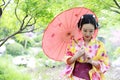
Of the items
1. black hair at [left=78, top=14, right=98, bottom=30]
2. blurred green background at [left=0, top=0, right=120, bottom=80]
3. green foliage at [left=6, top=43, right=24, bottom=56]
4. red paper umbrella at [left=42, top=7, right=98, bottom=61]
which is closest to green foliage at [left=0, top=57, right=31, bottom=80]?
blurred green background at [left=0, top=0, right=120, bottom=80]

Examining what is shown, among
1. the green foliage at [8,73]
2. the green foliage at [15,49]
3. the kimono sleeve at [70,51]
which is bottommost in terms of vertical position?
the green foliage at [15,49]

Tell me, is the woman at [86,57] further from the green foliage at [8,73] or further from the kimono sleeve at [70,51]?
the green foliage at [8,73]

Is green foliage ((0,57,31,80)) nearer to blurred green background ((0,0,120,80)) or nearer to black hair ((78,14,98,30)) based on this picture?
blurred green background ((0,0,120,80))

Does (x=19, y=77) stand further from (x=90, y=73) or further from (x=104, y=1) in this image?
(x=90, y=73)

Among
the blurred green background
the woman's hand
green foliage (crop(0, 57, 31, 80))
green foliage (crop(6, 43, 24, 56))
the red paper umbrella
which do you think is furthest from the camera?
green foliage (crop(6, 43, 24, 56))

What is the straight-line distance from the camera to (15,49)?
656 centimetres

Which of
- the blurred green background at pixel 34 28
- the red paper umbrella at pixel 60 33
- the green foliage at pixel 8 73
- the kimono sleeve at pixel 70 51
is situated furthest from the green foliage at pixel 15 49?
the kimono sleeve at pixel 70 51

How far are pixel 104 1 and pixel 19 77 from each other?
2.01 meters

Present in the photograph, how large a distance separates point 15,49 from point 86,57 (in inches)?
198

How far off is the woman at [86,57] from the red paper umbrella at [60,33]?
0.36 ft

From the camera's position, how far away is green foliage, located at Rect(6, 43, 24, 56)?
6.42 m

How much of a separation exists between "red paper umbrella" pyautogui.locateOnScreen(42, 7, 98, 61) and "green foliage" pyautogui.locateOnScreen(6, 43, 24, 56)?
15.0ft

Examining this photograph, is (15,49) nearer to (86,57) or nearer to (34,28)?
(34,28)

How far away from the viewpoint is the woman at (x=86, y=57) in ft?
5.58
